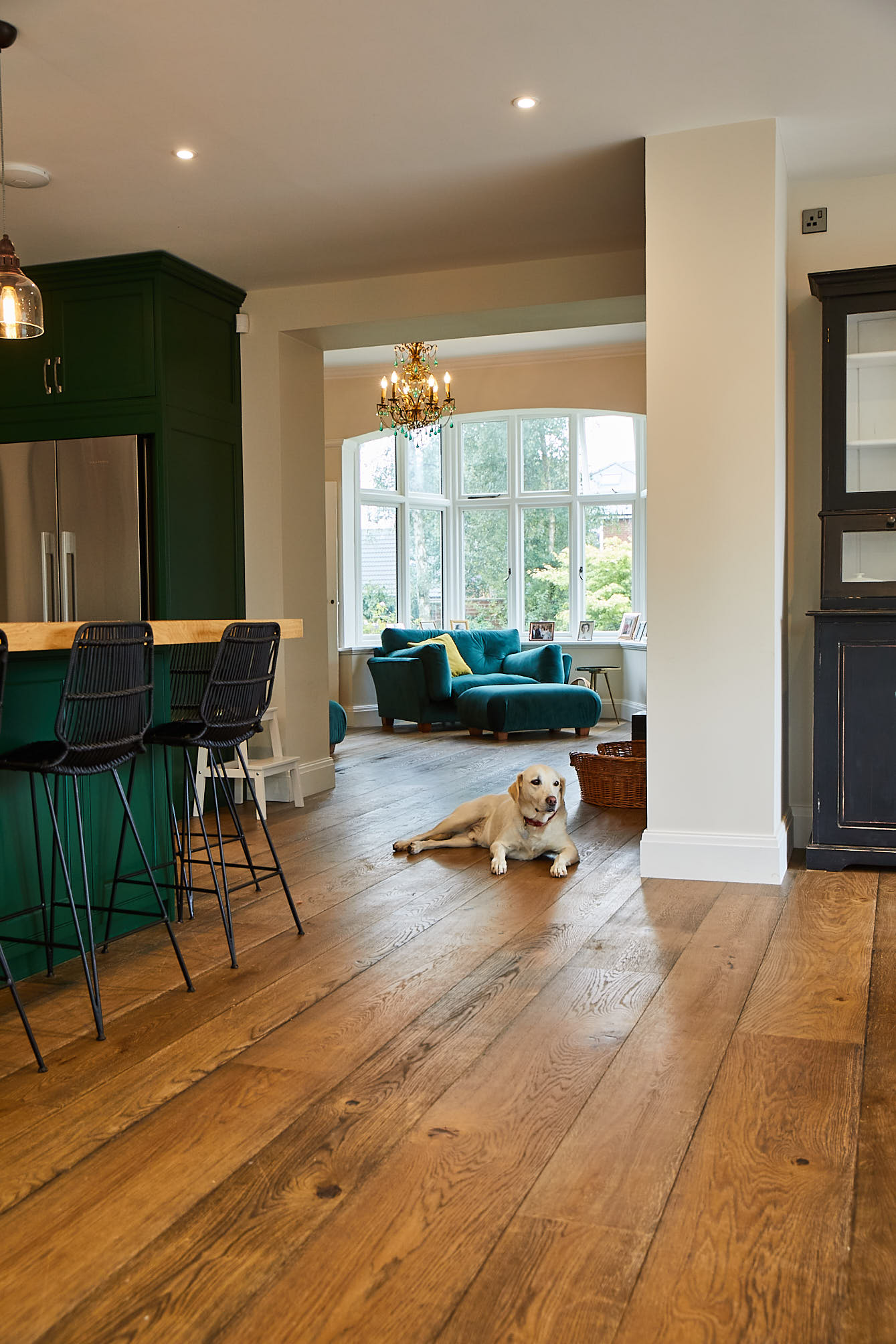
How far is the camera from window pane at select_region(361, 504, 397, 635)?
10586 millimetres

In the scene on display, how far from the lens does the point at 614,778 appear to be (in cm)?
570

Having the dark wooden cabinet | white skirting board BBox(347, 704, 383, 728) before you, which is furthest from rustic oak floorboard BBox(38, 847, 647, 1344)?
white skirting board BBox(347, 704, 383, 728)

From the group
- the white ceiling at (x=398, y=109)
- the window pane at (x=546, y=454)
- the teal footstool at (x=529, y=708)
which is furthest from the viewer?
the window pane at (x=546, y=454)

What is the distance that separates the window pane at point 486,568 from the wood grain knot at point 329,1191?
9.03m

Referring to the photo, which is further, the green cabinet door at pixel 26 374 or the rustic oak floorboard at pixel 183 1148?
the green cabinet door at pixel 26 374

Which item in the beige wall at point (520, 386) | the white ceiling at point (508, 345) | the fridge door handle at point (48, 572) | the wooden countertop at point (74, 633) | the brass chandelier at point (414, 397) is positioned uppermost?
the white ceiling at point (508, 345)

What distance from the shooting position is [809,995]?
2.86 meters

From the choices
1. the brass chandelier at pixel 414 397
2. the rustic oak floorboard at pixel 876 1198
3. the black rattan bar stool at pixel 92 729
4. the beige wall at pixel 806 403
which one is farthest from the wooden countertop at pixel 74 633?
the brass chandelier at pixel 414 397

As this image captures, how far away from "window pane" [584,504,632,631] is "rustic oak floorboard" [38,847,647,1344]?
7.64 m

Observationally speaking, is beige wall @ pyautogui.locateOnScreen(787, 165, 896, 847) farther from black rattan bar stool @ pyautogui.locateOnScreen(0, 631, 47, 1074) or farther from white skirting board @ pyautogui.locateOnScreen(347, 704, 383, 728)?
white skirting board @ pyautogui.locateOnScreen(347, 704, 383, 728)

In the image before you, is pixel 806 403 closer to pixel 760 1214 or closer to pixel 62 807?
pixel 62 807

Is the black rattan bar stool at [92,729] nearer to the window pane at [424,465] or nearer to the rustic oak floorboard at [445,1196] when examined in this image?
the rustic oak floorboard at [445,1196]

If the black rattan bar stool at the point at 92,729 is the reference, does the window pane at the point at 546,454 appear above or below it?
above

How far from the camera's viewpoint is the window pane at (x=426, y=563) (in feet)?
35.6
